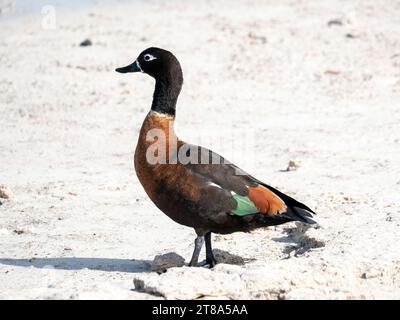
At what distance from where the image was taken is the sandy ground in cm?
656

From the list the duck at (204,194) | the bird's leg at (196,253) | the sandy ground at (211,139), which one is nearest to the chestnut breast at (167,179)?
the duck at (204,194)

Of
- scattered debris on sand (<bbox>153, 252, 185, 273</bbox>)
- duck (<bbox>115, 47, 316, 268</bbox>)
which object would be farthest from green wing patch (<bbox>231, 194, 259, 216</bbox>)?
scattered debris on sand (<bbox>153, 252, 185, 273</bbox>)

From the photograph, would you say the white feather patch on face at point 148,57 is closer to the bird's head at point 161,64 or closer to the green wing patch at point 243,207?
the bird's head at point 161,64

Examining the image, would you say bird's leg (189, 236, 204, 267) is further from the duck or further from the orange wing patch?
the orange wing patch

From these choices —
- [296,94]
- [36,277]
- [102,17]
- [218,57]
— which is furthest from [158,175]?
[102,17]

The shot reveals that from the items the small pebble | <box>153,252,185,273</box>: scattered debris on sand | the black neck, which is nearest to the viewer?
<box>153,252,185,273</box>: scattered debris on sand

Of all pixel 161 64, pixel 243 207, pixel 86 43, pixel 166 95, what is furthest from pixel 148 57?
pixel 86 43

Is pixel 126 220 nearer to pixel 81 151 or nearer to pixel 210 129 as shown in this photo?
pixel 81 151

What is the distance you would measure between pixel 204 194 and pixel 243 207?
0.28 metres

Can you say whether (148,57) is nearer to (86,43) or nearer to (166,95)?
(166,95)

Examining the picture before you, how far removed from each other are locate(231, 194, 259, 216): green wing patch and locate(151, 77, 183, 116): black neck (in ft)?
3.16

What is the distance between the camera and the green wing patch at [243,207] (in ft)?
22.7

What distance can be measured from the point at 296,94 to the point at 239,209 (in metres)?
6.02
